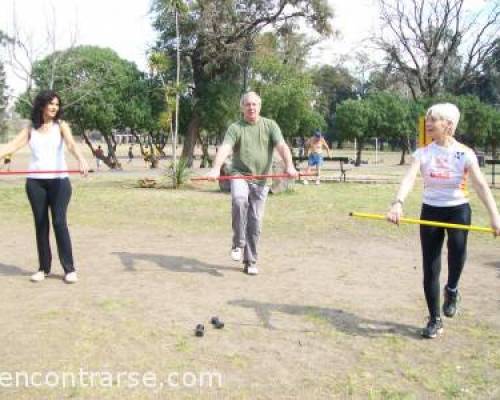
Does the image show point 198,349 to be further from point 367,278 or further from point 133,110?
point 133,110

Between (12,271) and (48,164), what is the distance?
1.39 m

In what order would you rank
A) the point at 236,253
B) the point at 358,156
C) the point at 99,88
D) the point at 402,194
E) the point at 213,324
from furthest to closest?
1. the point at 358,156
2. the point at 99,88
3. the point at 236,253
4. the point at 213,324
5. the point at 402,194

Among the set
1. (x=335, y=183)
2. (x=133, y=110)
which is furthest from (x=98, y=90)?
(x=335, y=183)

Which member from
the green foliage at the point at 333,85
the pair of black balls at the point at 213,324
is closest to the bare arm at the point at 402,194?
the pair of black balls at the point at 213,324

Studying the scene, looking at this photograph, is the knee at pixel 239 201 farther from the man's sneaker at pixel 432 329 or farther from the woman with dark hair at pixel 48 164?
the man's sneaker at pixel 432 329

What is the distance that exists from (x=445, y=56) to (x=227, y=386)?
142 ft

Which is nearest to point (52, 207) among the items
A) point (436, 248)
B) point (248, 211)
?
point (248, 211)

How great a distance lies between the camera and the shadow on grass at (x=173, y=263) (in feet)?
19.9

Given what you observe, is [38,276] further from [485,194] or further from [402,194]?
[485,194]

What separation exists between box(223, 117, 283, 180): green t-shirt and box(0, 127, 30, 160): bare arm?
1894 mm

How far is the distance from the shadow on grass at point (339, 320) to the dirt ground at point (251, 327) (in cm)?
2

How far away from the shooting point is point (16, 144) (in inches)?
212

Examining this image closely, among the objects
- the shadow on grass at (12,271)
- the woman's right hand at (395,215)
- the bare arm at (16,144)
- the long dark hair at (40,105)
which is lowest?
the shadow on grass at (12,271)

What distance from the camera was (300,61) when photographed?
42688mm
